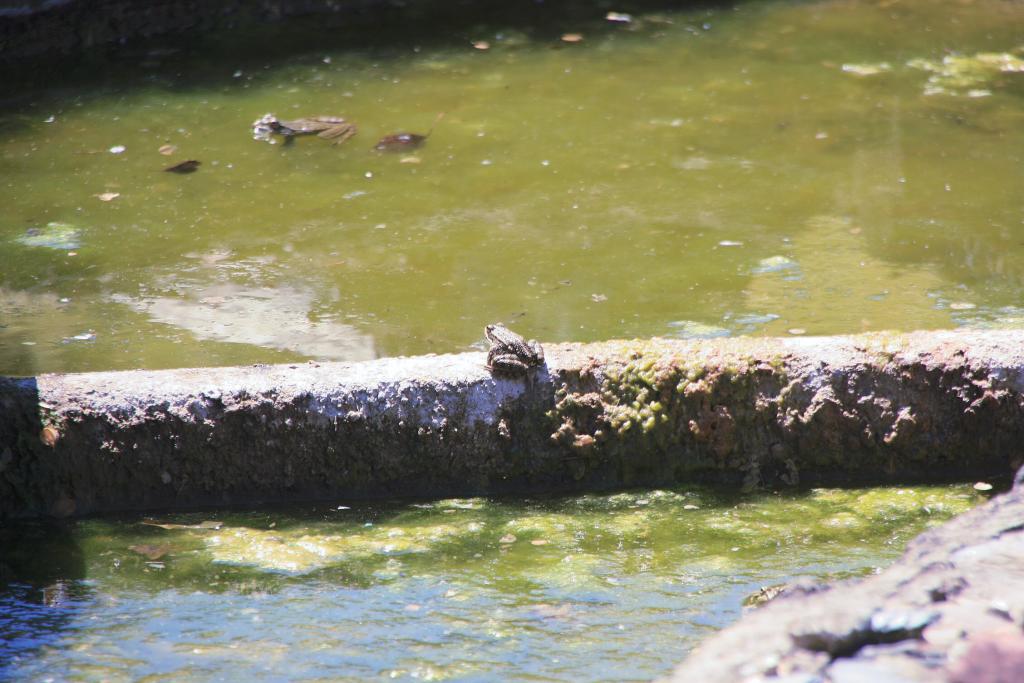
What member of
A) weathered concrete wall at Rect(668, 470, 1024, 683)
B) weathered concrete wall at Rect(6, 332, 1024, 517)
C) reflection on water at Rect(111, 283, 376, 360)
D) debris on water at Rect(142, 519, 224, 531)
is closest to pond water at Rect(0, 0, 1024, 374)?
reflection on water at Rect(111, 283, 376, 360)

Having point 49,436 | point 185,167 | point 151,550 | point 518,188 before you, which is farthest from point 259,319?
point 185,167

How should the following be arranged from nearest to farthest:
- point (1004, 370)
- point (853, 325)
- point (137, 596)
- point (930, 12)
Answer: point (137, 596), point (1004, 370), point (853, 325), point (930, 12)

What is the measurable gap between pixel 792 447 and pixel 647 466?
0.43 metres

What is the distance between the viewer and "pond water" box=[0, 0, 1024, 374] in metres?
4.07

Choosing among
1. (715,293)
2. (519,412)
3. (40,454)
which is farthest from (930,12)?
(40,454)

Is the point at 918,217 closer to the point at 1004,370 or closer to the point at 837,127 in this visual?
the point at 837,127

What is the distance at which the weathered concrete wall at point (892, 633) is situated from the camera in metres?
1.62

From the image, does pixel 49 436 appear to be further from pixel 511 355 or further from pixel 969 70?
pixel 969 70

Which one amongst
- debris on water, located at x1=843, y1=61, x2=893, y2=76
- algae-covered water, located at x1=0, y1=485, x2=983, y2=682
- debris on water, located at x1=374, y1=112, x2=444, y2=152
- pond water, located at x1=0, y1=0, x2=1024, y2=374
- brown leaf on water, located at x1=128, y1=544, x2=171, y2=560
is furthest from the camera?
debris on water, located at x1=843, y1=61, x2=893, y2=76

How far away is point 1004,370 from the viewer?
3.12 m

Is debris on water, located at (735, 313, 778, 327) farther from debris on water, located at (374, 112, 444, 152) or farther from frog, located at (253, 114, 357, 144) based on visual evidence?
frog, located at (253, 114, 357, 144)

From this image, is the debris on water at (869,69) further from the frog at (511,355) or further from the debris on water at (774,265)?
the frog at (511,355)

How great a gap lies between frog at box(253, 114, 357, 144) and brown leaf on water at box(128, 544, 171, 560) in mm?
3168

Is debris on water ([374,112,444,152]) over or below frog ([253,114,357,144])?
below
